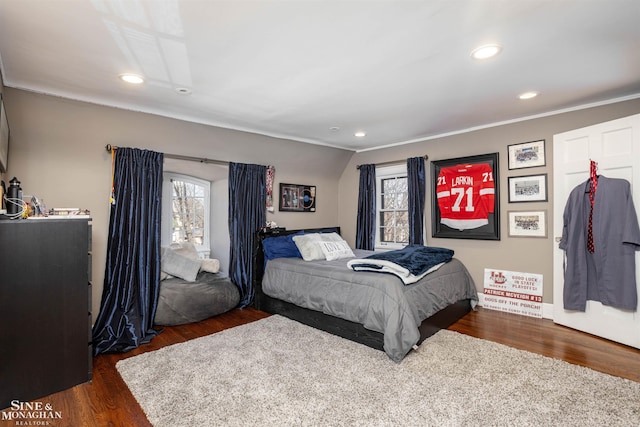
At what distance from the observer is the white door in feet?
9.27

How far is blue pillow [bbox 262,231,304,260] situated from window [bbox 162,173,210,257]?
130cm

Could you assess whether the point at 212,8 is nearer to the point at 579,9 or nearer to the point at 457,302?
the point at 579,9

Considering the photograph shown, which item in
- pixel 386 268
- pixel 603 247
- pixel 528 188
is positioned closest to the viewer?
pixel 386 268

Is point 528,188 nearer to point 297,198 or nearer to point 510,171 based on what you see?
point 510,171

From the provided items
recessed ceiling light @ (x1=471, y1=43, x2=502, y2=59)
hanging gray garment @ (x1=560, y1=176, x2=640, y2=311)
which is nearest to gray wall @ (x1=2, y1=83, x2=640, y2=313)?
hanging gray garment @ (x1=560, y1=176, x2=640, y2=311)

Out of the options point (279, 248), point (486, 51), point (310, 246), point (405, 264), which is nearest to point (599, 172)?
point (486, 51)

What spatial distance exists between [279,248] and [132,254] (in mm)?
1613

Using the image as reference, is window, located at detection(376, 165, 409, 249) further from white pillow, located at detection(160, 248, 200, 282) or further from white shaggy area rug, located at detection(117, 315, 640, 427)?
white pillow, located at detection(160, 248, 200, 282)

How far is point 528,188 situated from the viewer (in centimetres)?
371

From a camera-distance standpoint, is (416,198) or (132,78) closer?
(132,78)

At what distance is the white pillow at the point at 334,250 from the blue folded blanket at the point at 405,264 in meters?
0.70

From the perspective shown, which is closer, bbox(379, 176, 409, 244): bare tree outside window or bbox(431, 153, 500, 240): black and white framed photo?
bbox(431, 153, 500, 240): black and white framed photo

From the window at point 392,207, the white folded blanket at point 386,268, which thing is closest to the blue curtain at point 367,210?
the window at point 392,207

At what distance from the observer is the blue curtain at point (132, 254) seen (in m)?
2.99
